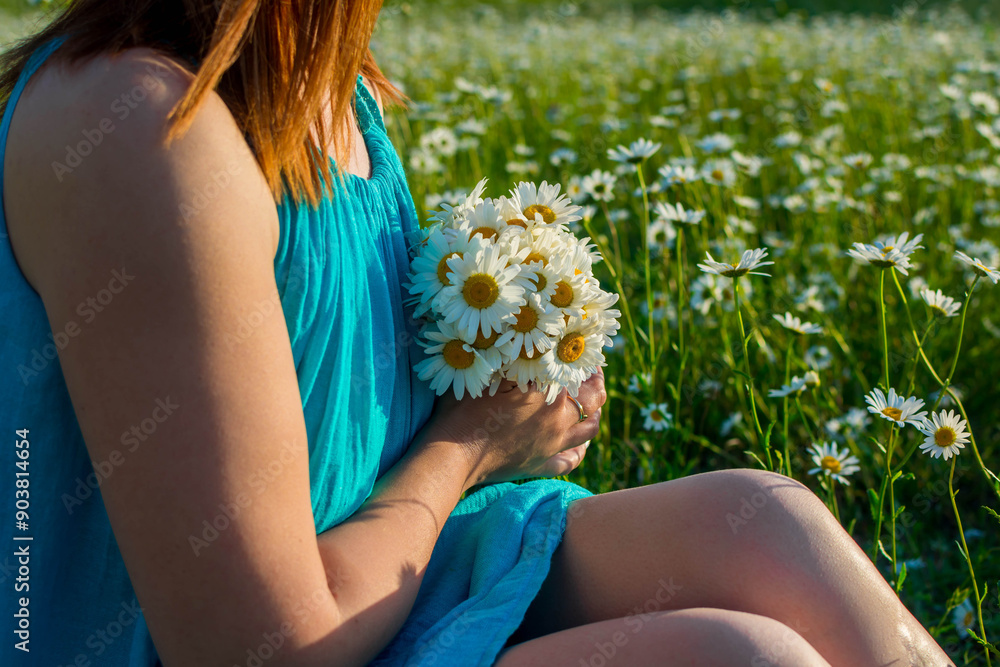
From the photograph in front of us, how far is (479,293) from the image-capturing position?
1.00 m

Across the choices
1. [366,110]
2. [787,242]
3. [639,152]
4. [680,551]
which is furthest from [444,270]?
[787,242]

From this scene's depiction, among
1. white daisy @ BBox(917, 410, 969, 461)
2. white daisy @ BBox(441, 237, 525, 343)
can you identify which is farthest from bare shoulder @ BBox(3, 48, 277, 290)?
white daisy @ BBox(917, 410, 969, 461)

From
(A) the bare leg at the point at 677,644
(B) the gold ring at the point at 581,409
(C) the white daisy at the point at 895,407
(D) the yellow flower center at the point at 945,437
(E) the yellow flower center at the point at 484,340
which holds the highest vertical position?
(E) the yellow flower center at the point at 484,340

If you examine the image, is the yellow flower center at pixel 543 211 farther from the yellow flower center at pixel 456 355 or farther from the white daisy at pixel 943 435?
the white daisy at pixel 943 435

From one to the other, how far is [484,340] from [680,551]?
0.34 meters

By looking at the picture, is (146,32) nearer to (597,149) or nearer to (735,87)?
(597,149)

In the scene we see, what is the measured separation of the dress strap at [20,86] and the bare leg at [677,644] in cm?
66

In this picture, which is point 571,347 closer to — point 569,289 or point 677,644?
point 569,289

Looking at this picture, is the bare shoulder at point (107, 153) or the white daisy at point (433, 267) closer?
the bare shoulder at point (107, 153)

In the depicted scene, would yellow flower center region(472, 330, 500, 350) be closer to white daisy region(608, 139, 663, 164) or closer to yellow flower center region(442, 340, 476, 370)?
yellow flower center region(442, 340, 476, 370)

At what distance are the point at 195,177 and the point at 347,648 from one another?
18.0 inches

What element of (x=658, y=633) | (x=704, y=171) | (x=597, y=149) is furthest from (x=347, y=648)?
(x=597, y=149)

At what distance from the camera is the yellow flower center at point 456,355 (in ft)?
3.34

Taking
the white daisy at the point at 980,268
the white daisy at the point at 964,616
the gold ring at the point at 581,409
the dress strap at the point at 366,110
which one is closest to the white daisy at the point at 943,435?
the white daisy at the point at 980,268
